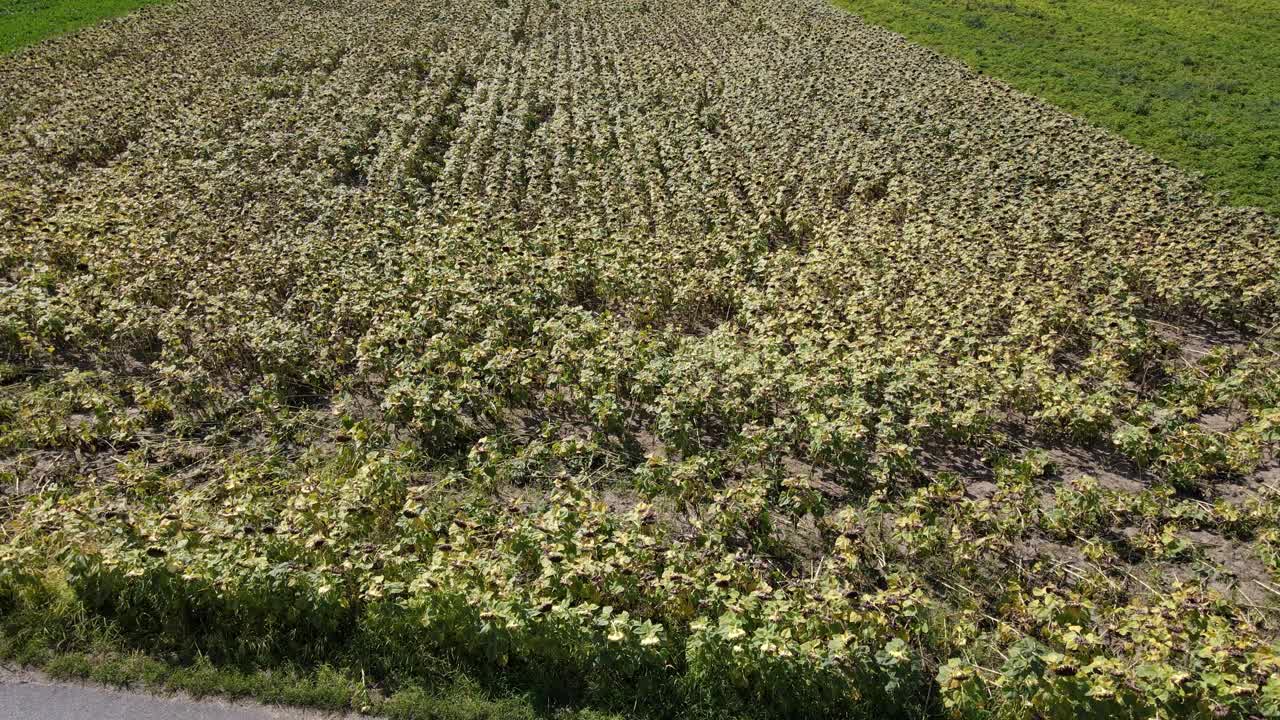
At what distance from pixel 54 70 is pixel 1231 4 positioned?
134 feet

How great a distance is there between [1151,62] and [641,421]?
899 inches

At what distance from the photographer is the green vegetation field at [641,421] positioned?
211 inches

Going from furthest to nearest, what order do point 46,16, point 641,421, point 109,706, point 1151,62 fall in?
point 46,16, point 1151,62, point 641,421, point 109,706

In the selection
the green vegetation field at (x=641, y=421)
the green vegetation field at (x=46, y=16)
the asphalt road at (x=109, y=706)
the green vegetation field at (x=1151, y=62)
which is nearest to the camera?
the asphalt road at (x=109, y=706)

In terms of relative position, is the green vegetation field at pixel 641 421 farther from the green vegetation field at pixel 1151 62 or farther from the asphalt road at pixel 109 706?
the green vegetation field at pixel 1151 62

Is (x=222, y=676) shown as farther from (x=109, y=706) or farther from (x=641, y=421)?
(x=641, y=421)

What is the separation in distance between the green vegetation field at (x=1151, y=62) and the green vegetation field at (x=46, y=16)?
98.0 feet

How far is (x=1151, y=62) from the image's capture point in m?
22.2

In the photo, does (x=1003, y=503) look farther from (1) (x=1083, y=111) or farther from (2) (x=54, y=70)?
(2) (x=54, y=70)

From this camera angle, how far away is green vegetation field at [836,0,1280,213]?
51.7 ft

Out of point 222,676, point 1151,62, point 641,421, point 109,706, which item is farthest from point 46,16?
point 1151,62

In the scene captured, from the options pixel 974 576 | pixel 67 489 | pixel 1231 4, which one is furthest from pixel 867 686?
pixel 1231 4

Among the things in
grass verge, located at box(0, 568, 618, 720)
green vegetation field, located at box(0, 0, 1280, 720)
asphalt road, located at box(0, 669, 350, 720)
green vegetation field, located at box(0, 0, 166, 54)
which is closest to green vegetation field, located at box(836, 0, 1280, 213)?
green vegetation field, located at box(0, 0, 1280, 720)

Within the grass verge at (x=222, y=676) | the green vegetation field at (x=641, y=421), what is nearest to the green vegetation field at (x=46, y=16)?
the green vegetation field at (x=641, y=421)
